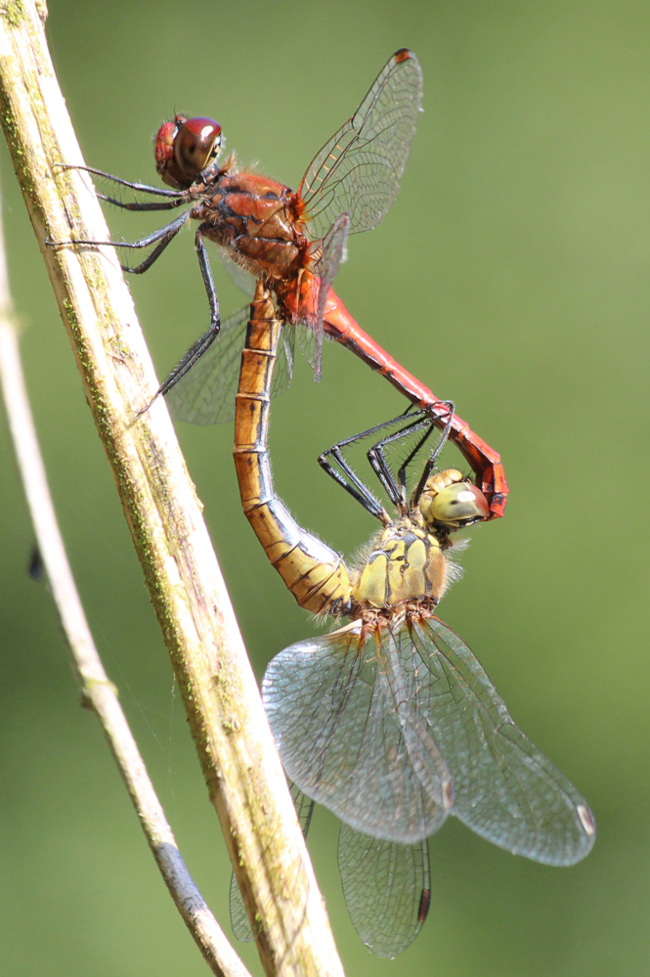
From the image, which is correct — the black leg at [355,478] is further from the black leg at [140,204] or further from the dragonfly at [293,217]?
the black leg at [140,204]

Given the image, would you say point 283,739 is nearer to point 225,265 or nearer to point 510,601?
point 225,265

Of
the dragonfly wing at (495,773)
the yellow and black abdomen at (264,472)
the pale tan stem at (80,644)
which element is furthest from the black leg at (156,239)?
the dragonfly wing at (495,773)

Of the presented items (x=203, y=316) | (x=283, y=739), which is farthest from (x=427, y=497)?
(x=203, y=316)

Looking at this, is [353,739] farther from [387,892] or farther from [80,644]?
[80,644]

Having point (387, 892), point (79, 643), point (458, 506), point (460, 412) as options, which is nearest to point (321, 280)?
point (458, 506)

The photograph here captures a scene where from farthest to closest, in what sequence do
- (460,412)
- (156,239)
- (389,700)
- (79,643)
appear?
(460,412) → (389,700) → (156,239) → (79,643)

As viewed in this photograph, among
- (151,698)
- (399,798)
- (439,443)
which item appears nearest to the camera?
→ (399,798)
